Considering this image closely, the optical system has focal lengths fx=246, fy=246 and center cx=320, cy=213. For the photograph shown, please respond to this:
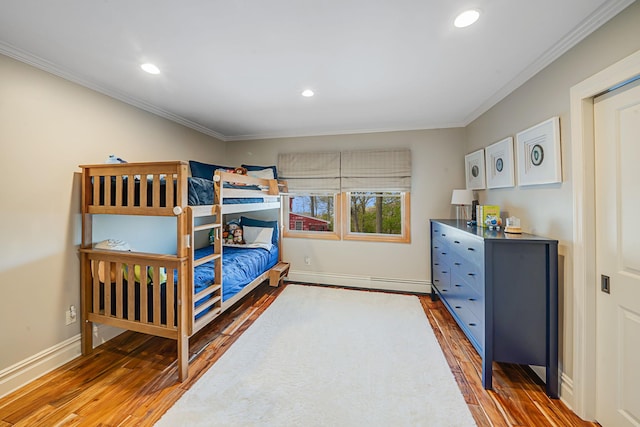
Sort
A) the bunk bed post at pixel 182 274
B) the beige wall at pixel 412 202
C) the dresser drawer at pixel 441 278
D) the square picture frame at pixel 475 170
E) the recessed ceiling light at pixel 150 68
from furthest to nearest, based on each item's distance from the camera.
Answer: the beige wall at pixel 412 202 → the square picture frame at pixel 475 170 → the dresser drawer at pixel 441 278 → the recessed ceiling light at pixel 150 68 → the bunk bed post at pixel 182 274

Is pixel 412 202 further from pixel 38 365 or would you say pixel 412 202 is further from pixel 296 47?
pixel 38 365

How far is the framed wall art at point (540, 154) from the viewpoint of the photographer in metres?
1.67

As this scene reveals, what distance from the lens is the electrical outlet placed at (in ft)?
6.59

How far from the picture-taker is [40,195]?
1.84 m

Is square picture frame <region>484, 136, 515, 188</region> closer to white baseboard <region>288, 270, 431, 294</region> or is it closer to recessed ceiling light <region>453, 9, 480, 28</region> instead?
recessed ceiling light <region>453, 9, 480, 28</region>

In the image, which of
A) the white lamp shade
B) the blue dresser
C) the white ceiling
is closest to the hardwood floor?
the blue dresser

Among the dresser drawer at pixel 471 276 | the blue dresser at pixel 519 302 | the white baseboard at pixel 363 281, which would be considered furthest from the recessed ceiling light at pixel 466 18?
the white baseboard at pixel 363 281

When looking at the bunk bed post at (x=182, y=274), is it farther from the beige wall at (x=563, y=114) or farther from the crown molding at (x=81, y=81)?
the beige wall at (x=563, y=114)

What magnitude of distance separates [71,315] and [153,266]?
921 mm

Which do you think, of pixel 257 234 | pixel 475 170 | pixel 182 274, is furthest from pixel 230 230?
pixel 475 170

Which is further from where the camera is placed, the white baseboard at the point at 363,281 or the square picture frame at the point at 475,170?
the white baseboard at the point at 363,281

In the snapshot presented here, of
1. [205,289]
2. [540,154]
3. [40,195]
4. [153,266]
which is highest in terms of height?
[540,154]

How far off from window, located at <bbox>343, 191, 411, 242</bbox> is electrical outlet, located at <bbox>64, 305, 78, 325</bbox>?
2986mm

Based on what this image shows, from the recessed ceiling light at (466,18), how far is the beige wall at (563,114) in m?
0.71
